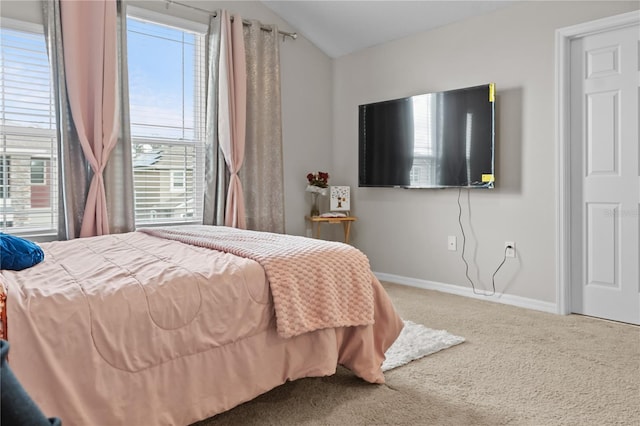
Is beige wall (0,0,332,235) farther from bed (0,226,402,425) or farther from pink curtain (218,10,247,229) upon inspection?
bed (0,226,402,425)

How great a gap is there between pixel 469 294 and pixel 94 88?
10.5 feet

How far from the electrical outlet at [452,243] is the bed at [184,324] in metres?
1.93

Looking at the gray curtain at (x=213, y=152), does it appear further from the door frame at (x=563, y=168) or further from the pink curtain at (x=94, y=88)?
the door frame at (x=563, y=168)

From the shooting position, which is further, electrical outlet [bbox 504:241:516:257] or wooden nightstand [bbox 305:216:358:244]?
wooden nightstand [bbox 305:216:358:244]

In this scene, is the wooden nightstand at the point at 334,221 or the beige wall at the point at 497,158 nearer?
the beige wall at the point at 497,158

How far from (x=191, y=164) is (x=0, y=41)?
1.53 meters

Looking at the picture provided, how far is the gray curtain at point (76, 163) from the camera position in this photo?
10.5 ft

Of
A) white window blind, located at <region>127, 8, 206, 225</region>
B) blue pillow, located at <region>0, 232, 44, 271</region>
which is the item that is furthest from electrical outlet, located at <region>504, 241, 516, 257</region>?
blue pillow, located at <region>0, 232, 44, 271</region>

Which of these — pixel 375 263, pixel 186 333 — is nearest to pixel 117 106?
pixel 186 333

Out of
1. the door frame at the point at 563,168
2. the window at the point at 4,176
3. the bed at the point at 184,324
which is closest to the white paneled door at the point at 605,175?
the door frame at the point at 563,168

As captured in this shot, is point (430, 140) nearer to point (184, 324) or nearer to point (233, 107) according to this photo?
point (233, 107)

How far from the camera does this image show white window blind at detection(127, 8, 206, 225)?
3729 mm

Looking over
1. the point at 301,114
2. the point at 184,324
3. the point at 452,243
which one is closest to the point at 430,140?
the point at 452,243

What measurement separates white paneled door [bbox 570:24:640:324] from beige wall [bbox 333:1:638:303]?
0.16m
